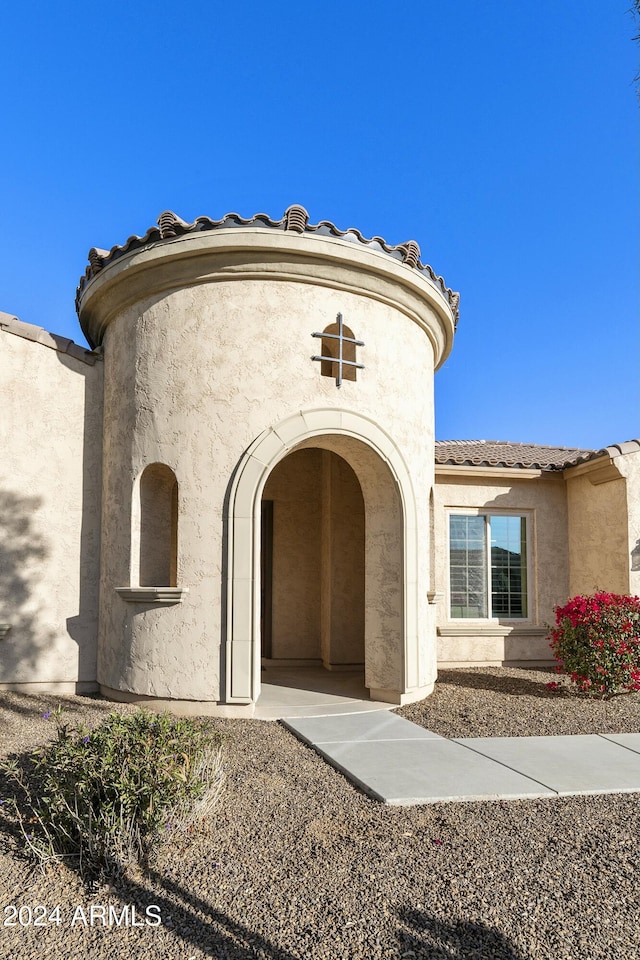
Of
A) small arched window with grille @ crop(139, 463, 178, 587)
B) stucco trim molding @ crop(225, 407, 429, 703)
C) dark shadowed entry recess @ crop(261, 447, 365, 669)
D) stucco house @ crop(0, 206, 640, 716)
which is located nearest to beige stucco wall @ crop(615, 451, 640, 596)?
stucco house @ crop(0, 206, 640, 716)

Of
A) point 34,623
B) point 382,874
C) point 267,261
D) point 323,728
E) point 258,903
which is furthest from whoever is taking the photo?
point 34,623

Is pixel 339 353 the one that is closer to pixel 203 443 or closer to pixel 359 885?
pixel 203 443

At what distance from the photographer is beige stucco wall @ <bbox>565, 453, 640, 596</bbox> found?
1215 centimetres

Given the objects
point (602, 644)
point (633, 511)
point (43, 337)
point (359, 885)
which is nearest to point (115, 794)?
point (359, 885)

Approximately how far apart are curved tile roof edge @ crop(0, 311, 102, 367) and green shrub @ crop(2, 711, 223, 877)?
251 inches

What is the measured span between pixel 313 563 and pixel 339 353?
474cm

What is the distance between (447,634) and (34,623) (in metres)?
6.93

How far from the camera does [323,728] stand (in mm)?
7914

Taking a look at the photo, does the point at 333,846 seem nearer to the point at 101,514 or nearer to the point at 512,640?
the point at 101,514

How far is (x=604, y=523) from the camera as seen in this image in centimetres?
1264

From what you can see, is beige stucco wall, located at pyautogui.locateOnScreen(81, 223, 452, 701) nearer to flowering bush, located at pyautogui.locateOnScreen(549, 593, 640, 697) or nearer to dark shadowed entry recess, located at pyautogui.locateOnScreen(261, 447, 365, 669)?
flowering bush, located at pyautogui.locateOnScreen(549, 593, 640, 697)

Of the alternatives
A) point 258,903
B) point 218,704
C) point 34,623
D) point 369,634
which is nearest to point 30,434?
point 34,623

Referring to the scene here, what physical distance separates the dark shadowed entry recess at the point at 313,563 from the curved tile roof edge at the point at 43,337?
4017 millimetres

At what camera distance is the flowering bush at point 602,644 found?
999 centimetres
